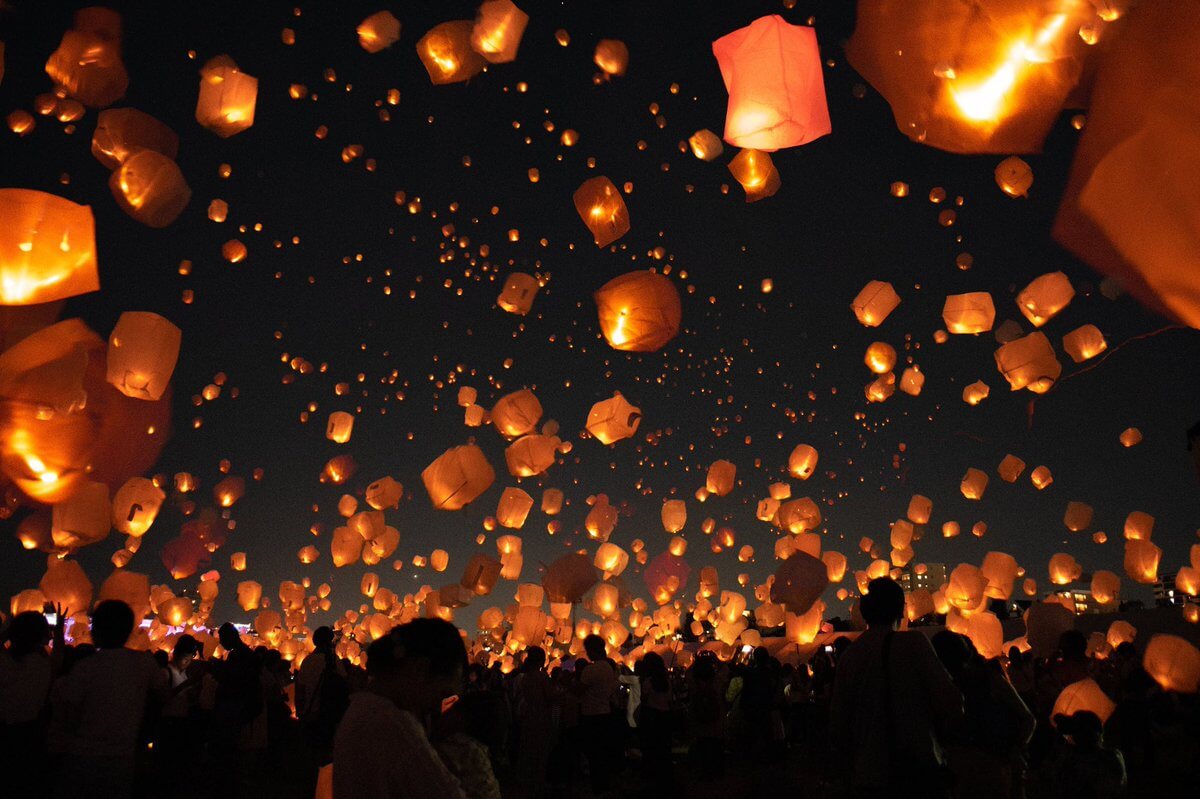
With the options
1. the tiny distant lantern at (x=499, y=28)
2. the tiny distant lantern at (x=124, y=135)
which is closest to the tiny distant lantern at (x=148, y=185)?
the tiny distant lantern at (x=124, y=135)

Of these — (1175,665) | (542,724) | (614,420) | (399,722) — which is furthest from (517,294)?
(1175,665)

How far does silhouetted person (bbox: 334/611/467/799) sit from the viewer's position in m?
1.74

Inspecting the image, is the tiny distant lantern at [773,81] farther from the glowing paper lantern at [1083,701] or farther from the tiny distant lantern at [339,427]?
the tiny distant lantern at [339,427]

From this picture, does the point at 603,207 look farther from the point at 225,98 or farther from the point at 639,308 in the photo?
the point at 225,98

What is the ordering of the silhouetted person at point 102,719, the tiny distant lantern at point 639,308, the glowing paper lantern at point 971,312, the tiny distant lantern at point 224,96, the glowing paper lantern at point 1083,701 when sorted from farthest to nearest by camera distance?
the glowing paper lantern at point 971,312
the tiny distant lantern at point 224,96
the tiny distant lantern at point 639,308
the glowing paper lantern at point 1083,701
the silhouetted person at point 102,719

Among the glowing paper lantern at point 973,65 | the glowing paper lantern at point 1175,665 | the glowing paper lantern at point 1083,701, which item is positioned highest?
the glowing paper lantern at point 973,65

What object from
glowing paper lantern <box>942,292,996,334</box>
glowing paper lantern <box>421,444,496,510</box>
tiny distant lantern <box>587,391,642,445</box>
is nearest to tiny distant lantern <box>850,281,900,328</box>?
glowing paper lantern <box>942,292,996,334</box>

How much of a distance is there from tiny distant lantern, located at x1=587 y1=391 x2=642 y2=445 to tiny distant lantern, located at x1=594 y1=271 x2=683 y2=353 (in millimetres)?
1630

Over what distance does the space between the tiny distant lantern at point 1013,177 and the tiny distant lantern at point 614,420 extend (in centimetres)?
362

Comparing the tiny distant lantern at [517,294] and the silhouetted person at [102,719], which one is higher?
the silhouetted person at [102,719]

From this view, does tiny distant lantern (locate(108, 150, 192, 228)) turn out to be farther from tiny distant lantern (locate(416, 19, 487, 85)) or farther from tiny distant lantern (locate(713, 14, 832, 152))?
tiny distant lantern (locate(713, 14, 832, 152))

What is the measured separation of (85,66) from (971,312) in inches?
292

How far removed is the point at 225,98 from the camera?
226 inches

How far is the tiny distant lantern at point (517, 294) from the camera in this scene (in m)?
8.19
